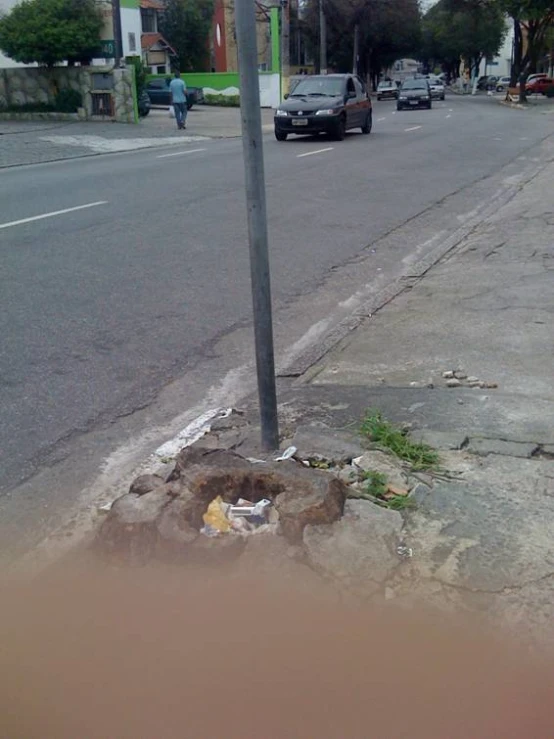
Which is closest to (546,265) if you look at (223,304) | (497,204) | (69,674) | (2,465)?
(223,304)

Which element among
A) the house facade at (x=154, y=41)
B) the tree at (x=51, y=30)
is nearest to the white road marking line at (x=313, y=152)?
the tree at (x=51, y=30)

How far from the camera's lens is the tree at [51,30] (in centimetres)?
3259

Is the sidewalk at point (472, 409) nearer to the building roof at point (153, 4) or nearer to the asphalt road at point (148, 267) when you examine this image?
the asphalt road at point (148, 267)

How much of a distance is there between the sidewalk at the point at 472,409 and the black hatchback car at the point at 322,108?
1523 centimetres

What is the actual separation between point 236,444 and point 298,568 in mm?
1055

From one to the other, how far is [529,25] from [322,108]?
37874 millimetres

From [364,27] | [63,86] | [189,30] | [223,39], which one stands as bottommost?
[63,86]

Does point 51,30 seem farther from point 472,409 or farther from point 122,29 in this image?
point 472,409

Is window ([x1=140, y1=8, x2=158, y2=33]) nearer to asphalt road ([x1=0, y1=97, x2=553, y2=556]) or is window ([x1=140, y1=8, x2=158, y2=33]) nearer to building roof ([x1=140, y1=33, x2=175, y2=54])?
building roof ([x1=140, y1=33, x2=175, y2=54])

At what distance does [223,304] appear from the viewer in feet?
23.4

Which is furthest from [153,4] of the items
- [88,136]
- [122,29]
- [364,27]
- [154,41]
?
[88,136]

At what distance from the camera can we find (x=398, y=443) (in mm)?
4121

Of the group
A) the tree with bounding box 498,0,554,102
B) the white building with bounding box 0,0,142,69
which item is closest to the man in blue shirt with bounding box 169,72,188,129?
the white building with bounding box 0,0,142,69

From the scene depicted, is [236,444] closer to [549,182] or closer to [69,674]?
[69,674]
